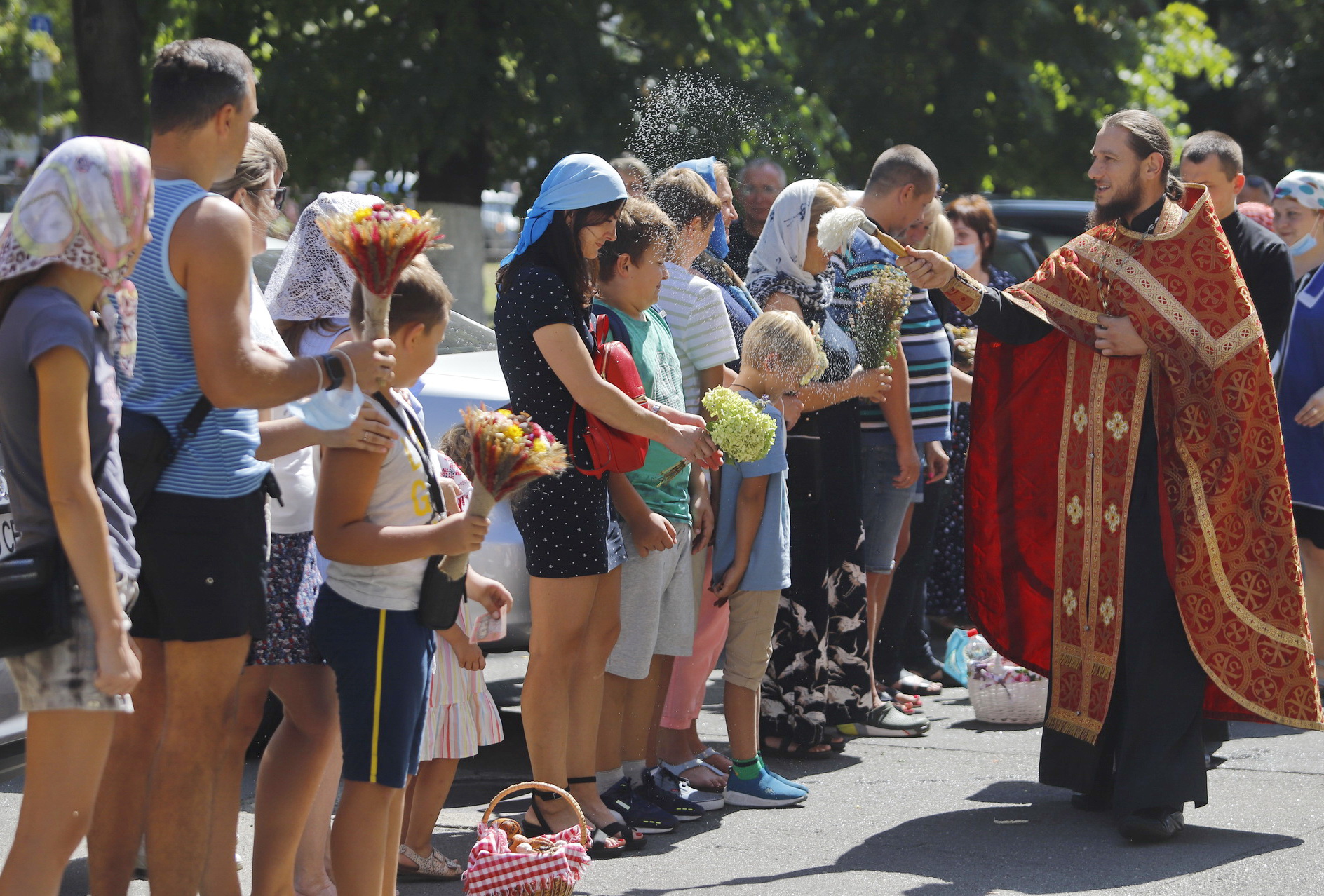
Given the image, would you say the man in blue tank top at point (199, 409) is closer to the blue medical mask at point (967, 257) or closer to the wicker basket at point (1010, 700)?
the wicker basket at point (1010, 700)

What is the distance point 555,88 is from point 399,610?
8267mm

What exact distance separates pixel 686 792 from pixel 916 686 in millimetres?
2100

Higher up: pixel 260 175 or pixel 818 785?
pixel 260 175

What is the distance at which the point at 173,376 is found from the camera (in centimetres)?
299

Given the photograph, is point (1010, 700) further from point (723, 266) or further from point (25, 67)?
point (25, 67)

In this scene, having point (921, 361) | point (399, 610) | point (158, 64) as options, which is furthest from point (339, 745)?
point (921, 361)

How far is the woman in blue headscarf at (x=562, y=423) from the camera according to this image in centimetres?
404

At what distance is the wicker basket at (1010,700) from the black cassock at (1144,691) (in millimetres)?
1065

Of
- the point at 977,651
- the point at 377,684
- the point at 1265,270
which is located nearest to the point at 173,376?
the point at 377,684

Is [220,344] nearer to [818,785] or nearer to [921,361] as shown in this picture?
[818,785]

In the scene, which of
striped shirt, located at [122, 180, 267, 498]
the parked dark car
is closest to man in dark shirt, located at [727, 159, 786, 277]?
striped shirt, located at [122, 180, 267, 498]

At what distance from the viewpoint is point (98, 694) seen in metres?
2.68

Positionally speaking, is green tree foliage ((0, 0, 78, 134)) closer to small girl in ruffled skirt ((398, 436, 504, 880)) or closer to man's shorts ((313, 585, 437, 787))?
small girl in ruffled skirt ((398, 436, 504, 880))

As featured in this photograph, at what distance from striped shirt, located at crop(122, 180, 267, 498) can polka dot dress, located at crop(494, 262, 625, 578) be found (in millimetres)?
1220
